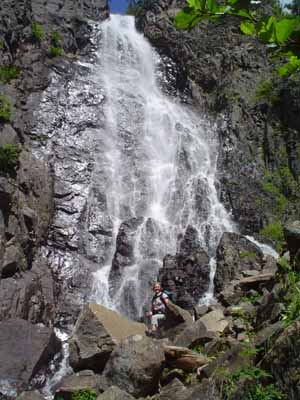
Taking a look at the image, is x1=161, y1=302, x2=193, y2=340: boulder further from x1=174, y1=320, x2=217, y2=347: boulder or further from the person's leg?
x1=174, y1=320, x2=217, y2=347: boulder

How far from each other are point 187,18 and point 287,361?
331 cm

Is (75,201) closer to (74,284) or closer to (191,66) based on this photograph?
(74,284)

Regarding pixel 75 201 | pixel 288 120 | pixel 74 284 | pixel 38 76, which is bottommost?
pixel 74 284

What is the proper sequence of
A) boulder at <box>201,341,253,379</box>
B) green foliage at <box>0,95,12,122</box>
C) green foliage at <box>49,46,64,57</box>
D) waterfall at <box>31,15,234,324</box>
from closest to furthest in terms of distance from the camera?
boulder at <box>201,341,253,379</box> → waterfall at <box>31,15,234,324</box> → green foliage at <box>0,95,12,122</box> → green foliage at <box>49,46,64,57</box>

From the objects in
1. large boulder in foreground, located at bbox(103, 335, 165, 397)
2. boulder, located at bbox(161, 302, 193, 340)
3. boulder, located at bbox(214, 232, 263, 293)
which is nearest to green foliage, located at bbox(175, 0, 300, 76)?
large boulder in foreground, located at bbox(103, 335, 165, 397)

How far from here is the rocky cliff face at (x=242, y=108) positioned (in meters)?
20.9

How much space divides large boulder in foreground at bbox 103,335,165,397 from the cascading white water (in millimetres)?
8304

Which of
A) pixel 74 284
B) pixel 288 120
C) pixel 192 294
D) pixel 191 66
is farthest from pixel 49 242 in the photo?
pixel 191 66

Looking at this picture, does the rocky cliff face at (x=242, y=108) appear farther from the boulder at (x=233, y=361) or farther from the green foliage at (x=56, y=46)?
the boulder at (x=233, y=361)

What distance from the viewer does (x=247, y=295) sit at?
9.44 m

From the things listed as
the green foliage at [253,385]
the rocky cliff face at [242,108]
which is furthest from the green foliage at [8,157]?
the green foliage at [253,385]

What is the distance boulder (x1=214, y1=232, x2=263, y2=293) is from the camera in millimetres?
14780

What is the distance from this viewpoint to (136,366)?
6457 millimetres

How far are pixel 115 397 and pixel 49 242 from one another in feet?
40.8
